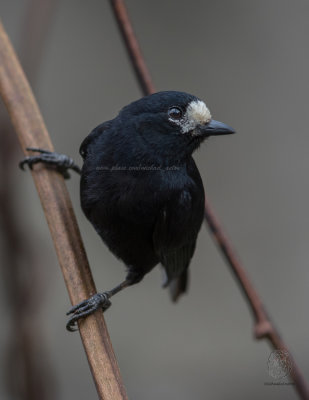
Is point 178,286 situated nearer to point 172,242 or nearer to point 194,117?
point 172,242

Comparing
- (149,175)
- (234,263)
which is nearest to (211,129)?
(149,175)

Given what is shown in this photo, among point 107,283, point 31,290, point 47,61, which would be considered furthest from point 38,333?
point 47,61

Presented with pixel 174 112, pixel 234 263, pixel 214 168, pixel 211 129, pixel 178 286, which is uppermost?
pixel 214 168

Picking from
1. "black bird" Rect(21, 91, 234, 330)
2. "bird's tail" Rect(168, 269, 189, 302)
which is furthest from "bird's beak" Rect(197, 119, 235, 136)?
"bird's tail" Rect(168, 269, 189, 302)

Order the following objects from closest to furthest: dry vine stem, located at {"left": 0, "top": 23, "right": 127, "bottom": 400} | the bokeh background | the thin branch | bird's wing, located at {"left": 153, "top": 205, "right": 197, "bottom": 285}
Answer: dry vine stem, located at {"left": 0, "top": 23, "right": 127, "bottom": 400} < the thin branch < bird's wing, located at {"left": 153, "top": 205, "right": 197, "bottom": 285} < the bokeh background

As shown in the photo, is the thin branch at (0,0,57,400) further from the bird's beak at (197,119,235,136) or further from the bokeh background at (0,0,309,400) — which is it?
the bokeh background at (0,0,309,400)

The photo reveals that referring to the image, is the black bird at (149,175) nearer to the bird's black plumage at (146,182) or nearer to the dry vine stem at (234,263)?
the bird's black plumage at (146,182)

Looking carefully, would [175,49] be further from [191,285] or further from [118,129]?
[118,129]

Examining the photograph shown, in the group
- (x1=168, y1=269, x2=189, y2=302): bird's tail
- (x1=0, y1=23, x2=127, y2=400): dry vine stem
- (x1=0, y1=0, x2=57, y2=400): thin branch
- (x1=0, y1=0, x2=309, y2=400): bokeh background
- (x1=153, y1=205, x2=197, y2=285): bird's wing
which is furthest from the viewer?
(x1=0, y1=0, x2=309, y2=400): bokeh background
